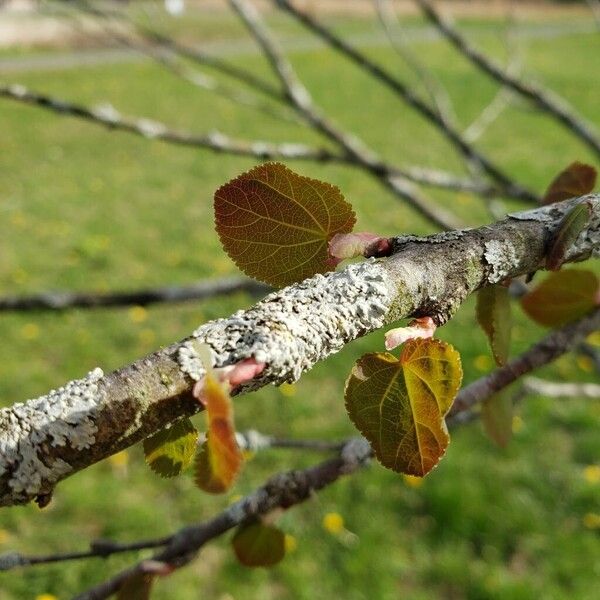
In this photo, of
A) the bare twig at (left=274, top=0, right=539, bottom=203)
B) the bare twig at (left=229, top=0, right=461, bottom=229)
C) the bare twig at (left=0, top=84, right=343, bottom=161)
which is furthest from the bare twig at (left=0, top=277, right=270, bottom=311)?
the bare twig at (left=274, top=0, right=539, bottom=203)

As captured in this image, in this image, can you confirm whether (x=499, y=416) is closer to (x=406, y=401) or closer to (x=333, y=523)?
(x=406, y=401)

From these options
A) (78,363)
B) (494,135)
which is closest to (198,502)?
(78,363)

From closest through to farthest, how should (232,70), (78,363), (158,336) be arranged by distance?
(232,70) → (78,363) → (158,336)

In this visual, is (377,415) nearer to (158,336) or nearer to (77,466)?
(77,466)

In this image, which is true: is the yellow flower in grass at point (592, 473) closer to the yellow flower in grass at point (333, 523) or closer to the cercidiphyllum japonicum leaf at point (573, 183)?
the yellow flower in grass at point (333, 523)

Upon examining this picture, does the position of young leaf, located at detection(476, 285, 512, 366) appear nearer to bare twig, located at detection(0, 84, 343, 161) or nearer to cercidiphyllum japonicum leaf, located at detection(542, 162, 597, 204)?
cercidiphyllum japonicum leaf, located at detection(542, 162, 597, 204)

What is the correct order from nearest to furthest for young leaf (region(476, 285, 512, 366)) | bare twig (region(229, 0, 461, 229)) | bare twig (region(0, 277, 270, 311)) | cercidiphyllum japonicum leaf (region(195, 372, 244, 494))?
cercidiphyllum japonicum leaf (region(195, 372, 244, 494)) → young leaf (region(476, 285, 512, 366)) → bare twig (region(0, 277, 270, 311)) → bare twig (region(229, 0, 461, 229))
